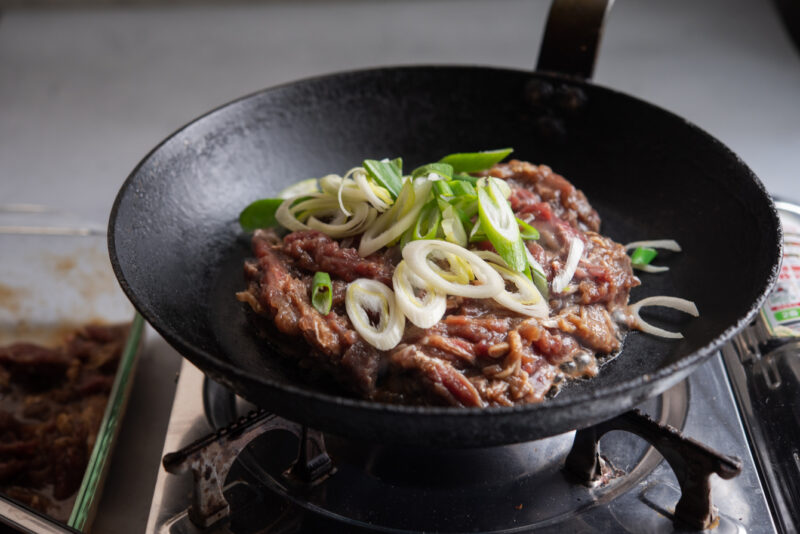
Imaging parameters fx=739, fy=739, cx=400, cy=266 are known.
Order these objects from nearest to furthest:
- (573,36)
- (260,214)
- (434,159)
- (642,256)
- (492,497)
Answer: (492,497) < (642,256) < (260,214) < (573,36) < (434,159)

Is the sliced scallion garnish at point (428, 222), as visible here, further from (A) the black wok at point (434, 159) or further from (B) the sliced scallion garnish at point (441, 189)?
(A) the black wok at point (434, 159)

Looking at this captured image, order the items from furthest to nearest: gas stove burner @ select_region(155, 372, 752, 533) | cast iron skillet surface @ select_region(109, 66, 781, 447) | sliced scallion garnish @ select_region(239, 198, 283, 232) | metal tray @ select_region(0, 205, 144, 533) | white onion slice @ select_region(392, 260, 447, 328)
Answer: metal tray @ select_region(0, 205, 144, 533)
sliced scallion garnish @ select_region(239, 198, 283, 232)
white onion slice @ select_region(392, 260, 447, 328)
gas stove burner @ select_region(155, 372, 752, 533)
cast iron skillet surface @ select_region(109, 66, 781, 447)

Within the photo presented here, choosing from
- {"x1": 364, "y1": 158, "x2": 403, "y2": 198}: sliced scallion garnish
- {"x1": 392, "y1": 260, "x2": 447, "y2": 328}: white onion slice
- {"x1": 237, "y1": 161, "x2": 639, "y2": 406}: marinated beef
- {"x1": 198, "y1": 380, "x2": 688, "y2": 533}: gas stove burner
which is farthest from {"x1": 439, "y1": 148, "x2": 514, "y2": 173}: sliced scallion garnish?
{"x1": 198, "y1": 380, "x2": 688, "y2": 533}: gas stove burner

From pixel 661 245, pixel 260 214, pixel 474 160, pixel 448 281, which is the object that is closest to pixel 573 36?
pixel 474 160

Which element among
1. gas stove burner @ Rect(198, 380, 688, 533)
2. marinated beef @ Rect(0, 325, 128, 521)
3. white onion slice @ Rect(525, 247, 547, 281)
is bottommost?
marinated beef @ Rect(0, 325, 128, 521)

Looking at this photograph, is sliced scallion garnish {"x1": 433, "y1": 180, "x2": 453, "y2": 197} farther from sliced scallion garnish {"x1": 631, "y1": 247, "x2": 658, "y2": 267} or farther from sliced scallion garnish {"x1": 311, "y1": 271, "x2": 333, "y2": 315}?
sliced scallion garnish {"x1": 631, "y1": 247, "x2": 658, "y2": 267}

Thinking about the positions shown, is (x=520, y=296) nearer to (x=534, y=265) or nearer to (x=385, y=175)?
(x=534, y=265)
